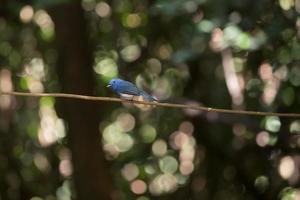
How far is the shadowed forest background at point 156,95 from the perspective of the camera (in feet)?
10.7

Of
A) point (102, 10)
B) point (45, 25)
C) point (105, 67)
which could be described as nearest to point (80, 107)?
point (105, 67)

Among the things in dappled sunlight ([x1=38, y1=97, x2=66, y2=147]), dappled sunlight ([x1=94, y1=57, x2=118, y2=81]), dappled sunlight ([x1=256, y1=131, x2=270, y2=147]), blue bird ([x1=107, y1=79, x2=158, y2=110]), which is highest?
dappled sunlight ([x1=94, y1=57, x2=118, y2=81])

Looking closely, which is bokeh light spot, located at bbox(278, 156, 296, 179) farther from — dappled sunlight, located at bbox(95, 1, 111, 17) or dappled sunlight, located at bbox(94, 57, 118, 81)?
dappled sunlight, located at bbox(95, 1, 111, 17)

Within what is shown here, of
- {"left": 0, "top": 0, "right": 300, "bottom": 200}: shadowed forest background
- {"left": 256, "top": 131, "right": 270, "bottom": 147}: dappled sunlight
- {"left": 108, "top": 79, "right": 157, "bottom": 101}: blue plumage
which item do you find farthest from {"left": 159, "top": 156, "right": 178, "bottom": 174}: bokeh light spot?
{"left": 108, "top": 79, "right": 157, "bottom": 101}: blue plumage

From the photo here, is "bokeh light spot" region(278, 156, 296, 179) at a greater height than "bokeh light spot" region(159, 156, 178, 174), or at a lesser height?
lesser

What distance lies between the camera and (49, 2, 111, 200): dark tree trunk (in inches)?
163

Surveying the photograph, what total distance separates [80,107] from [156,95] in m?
0.43

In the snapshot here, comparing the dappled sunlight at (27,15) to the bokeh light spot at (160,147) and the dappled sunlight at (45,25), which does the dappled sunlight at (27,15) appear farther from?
the bokeh light spot at (160,147)

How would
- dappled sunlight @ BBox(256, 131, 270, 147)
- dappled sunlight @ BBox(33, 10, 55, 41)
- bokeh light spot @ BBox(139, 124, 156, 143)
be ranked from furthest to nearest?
bokeh light spot @ BBox(139, 124, 156, 143)
dappled sunlight @ BBox(33, 10, 55, 41)
dappled sunlight @ BBox(256, 131, 270, 147)

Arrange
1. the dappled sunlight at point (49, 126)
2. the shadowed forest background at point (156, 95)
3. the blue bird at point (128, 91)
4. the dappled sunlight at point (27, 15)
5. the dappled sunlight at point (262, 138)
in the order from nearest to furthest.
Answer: the blue bird at point (128, 91) → the shadowed forest background at point (156, 95) → the dappled sunlight at point (262, 138) → the dappled sunlight at point (27, 15) → the dappled sunlight at point (49, 126)

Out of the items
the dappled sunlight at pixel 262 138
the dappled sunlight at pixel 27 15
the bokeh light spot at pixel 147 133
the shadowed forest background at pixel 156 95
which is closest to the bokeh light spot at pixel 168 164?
the shadowed forest background at pixel 156 95

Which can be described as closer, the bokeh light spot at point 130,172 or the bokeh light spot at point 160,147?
the bokeh light spot at point 160,147

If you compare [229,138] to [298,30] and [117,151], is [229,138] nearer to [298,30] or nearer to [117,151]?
[117,151]

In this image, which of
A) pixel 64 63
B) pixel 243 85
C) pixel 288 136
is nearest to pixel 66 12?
pixel 64 63
